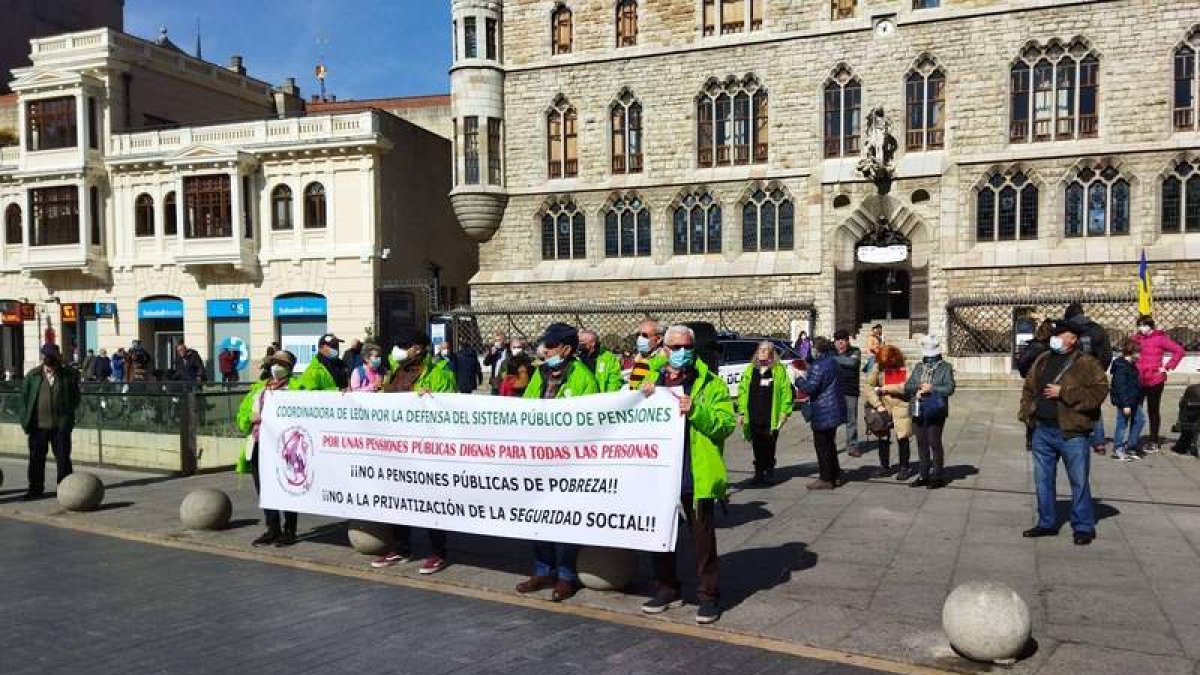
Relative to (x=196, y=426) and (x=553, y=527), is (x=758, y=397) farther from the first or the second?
(x=196, y=426)

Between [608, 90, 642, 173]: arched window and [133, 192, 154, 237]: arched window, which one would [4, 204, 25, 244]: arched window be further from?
[608, 90, 642, 173]: arched window

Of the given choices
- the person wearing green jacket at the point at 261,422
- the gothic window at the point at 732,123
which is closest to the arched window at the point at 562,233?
the gothic window at the point at 732,123

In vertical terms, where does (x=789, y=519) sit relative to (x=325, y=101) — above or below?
below

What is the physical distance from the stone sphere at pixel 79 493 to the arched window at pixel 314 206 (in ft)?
71.5

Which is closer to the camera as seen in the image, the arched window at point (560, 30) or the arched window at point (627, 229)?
the arched window at point (627, 229)

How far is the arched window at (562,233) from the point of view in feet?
109

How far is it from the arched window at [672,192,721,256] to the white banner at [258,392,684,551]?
2453 cm

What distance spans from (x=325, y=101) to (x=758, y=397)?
44980mm

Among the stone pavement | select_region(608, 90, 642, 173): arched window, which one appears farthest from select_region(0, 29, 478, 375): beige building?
the stone pavement

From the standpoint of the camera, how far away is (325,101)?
50031 millimetres

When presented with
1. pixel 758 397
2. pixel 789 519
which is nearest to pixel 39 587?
pixel 789 519

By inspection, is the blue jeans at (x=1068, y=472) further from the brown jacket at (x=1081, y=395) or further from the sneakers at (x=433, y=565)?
the sneakers at (x=433, y=565)

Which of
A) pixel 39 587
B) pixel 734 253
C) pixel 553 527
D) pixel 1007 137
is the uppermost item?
pixel 1007 137

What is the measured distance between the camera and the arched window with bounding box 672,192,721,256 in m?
31.4
